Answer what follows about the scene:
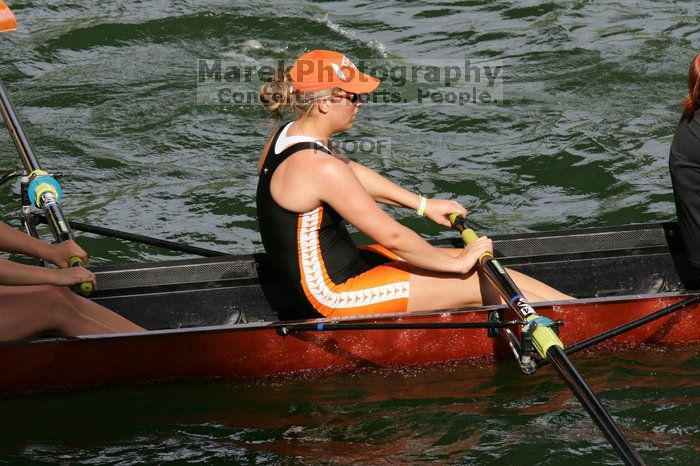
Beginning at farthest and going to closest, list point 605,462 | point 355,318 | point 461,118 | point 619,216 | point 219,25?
1. point 219,25
2. point 461,118
3. point 619,216
4. point 355,318
5. point 605,462

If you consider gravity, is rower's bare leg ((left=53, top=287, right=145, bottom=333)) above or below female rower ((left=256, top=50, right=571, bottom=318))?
below

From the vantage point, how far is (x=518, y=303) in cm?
468

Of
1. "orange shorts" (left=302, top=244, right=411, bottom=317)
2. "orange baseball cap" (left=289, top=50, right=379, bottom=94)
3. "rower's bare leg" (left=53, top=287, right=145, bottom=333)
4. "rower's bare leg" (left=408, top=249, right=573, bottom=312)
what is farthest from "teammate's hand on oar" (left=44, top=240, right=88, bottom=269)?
"rower's bare leg" (left=408, top=249, right=573, bottom=312)

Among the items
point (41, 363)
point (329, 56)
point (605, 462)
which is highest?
point (329, 56)

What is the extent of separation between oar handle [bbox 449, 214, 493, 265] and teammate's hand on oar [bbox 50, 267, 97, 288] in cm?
192

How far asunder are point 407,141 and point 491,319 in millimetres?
3935

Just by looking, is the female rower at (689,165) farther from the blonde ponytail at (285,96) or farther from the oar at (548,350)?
the blonde ponytail at (285,96)

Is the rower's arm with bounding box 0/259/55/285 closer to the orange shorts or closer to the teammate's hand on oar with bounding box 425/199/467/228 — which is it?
the orange shorts

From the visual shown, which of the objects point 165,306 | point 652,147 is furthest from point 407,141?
point 165,306

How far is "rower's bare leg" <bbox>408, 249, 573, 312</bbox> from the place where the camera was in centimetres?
505

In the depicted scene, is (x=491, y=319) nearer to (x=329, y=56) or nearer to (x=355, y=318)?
(x=355, y=318)

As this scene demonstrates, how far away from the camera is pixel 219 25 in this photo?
10.6 metres

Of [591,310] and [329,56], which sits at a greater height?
[329,56]

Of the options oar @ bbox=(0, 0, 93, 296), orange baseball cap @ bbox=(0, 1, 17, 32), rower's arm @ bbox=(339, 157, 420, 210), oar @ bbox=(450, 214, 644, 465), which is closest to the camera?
oar @ bbox=(450, 214, 644, 465)
